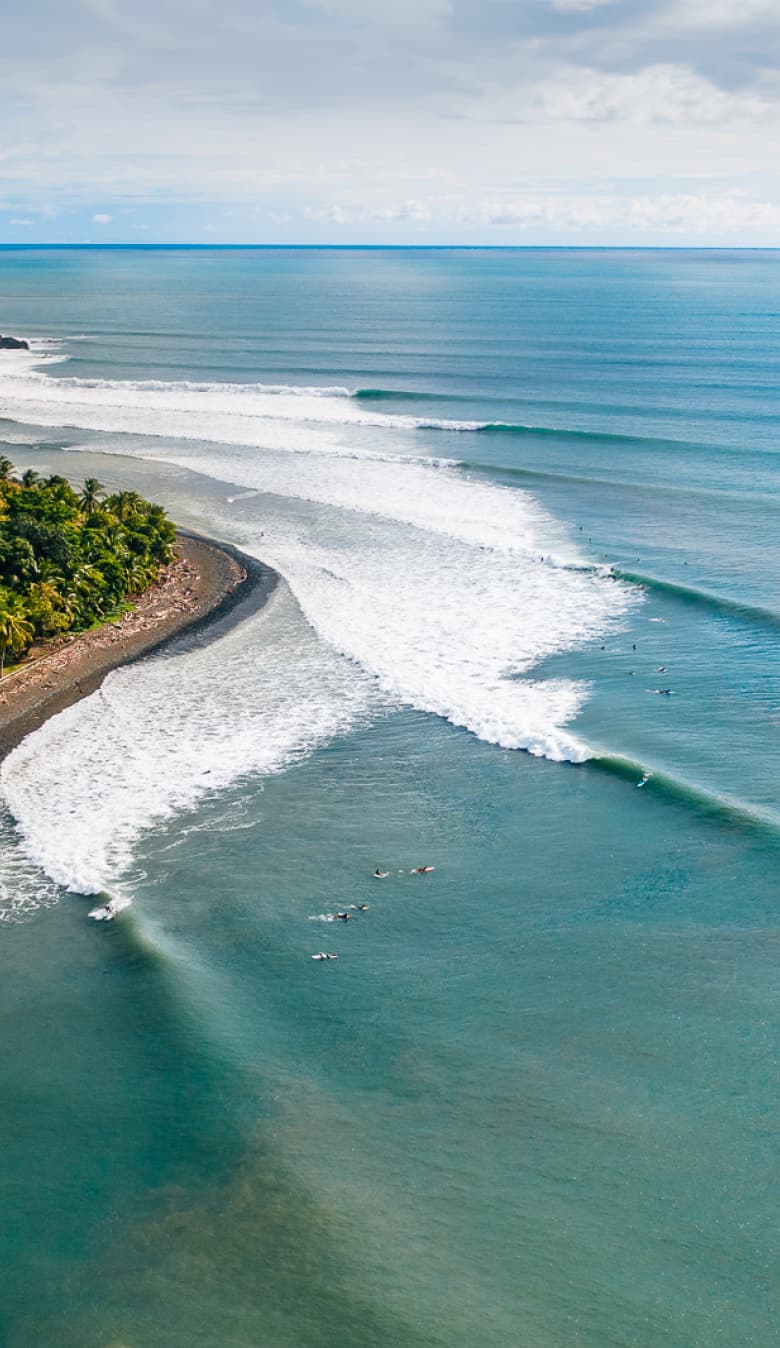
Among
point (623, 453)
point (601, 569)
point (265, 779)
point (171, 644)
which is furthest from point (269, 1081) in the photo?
point (623, 453)

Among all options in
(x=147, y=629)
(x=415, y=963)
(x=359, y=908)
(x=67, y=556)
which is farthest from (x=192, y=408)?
(x=415, y=963)

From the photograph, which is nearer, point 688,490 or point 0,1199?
point 0,1199

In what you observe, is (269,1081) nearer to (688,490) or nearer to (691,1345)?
(691,1345)

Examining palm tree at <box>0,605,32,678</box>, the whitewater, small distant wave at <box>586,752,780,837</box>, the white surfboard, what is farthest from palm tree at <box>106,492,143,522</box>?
the white surfboard

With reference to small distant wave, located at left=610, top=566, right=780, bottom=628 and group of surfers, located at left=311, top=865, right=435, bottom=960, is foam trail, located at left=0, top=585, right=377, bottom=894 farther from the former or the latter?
small distant wave, located at left=610, top=566, right=780, bottom=628

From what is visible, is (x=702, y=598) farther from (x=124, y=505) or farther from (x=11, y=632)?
(x=11, y=632)

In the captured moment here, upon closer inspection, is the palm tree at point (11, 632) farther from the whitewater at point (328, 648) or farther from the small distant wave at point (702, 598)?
the small distant wave at point (702, 598)

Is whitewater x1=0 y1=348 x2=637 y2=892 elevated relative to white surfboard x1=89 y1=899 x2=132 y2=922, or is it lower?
elevated
